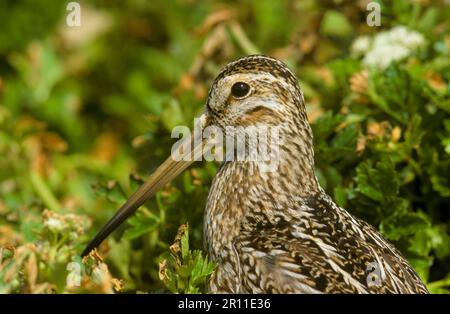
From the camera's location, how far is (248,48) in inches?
222

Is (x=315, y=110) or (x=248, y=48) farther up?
(x=248, y=48)

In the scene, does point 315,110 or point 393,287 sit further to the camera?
point 315,110

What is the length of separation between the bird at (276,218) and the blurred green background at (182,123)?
0.50 ft

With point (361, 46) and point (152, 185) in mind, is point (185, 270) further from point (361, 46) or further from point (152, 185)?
point (361, 46)

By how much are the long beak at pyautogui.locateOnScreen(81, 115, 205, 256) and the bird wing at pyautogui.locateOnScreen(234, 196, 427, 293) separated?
47 centimetres

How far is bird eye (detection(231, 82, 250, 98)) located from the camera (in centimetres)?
367

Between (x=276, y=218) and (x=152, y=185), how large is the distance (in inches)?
24.2

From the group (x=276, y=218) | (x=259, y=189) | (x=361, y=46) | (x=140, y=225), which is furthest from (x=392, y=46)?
(x=140, y=225)

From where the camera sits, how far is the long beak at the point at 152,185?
3910 millimetres

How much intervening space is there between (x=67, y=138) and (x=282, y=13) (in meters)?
1.68

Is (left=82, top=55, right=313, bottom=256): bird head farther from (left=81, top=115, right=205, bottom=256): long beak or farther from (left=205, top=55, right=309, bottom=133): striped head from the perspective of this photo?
(left=81, top=115, right=205, bottom=256): long beak

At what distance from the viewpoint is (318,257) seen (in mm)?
3320
